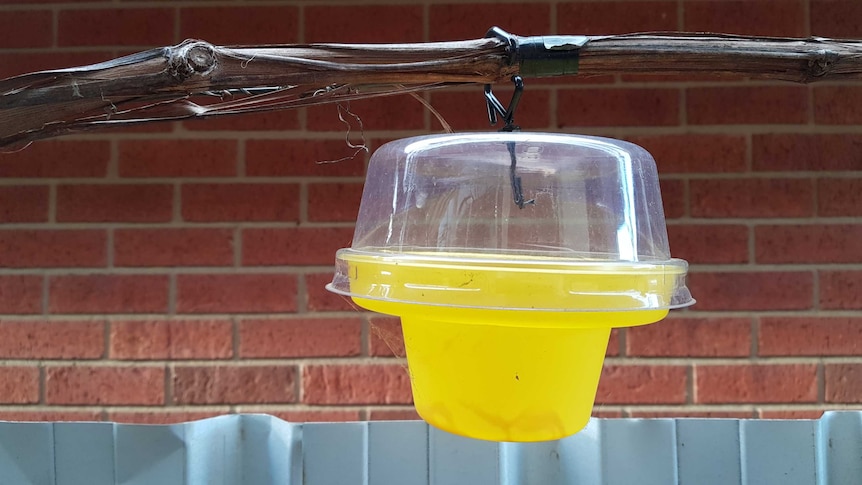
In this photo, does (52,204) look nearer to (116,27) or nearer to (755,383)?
(116,27)

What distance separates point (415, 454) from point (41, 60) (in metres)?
0.87

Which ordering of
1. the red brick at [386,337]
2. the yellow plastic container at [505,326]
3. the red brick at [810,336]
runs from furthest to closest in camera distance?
the red brick at [810,336] → the red brick at [386,337] → the yellow plastic container at [505,326]

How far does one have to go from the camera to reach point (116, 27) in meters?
0.86

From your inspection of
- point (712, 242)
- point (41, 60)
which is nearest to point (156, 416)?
point (41, 60)

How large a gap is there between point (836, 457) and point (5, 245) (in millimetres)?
1305

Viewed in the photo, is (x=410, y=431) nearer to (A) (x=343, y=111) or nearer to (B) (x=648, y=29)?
(A) (x=343, y=111)

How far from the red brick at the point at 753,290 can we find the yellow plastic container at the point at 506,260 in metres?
0.42

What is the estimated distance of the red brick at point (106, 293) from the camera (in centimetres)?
86

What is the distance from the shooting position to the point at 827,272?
84 cm

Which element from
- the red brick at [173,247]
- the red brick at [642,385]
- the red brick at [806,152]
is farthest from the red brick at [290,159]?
the red brick at [806,152]

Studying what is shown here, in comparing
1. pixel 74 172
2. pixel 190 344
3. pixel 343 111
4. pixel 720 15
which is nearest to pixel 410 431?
pixel 190 344

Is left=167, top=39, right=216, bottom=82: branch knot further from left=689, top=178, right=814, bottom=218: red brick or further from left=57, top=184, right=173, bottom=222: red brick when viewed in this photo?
left=689, top=178, right=814, bottom=218: red brick

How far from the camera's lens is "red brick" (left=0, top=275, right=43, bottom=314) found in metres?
0.86

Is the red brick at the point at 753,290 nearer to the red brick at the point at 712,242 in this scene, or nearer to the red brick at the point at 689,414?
the red brick at the point at 712,242
